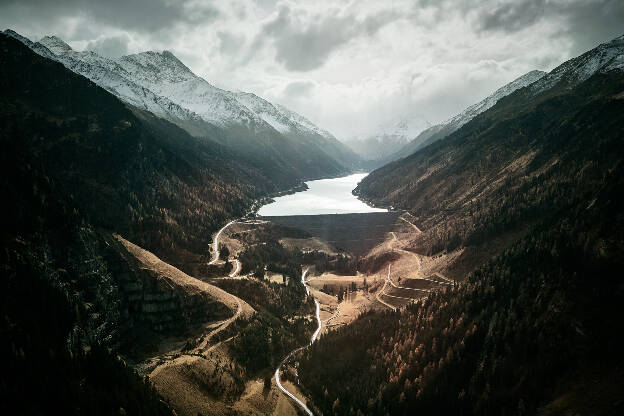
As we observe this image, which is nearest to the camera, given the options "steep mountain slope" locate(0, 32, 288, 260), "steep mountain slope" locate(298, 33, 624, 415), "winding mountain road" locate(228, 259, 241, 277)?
"steep mountain slope" locate(298, 33, 624, 415)

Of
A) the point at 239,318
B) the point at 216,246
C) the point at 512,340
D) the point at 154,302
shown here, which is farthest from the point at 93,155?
the point at 512,340

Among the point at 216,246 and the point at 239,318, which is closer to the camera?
the point at 239,318

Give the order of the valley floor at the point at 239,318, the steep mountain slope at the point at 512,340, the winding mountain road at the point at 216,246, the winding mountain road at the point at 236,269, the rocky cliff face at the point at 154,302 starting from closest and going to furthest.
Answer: the steep mountain slope at the point at 512,340, the valley floor at the point at 239,318, the rocky cliff face at the point at 154,302, the winding mountain road at the point at 236,269, the winding mountain road at the point at 216,246

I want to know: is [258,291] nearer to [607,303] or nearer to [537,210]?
[607,303]

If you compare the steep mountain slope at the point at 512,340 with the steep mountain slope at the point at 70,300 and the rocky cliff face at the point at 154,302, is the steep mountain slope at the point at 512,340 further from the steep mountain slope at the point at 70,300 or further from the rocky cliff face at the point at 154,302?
the steep mountain slope at the point at 70,300

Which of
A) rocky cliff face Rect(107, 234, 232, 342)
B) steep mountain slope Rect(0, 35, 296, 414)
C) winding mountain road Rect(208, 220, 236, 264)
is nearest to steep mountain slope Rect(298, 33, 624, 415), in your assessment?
rocky cliff face Rect(107, 234, 232, 342)


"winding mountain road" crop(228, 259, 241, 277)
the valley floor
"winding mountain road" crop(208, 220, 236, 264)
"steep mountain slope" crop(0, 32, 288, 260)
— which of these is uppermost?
"steep mountain slope" crop(0, 32, 288, 260)

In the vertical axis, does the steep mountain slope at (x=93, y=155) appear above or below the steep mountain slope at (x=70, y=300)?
above

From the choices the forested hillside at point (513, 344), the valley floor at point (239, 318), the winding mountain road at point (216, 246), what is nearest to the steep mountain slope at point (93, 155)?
the winding mountain road at point (216, 246)

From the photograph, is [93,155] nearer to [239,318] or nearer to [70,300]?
[239,318]

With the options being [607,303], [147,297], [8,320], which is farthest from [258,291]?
[607,303]

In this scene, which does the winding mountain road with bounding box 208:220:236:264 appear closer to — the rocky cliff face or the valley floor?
the valley floor
